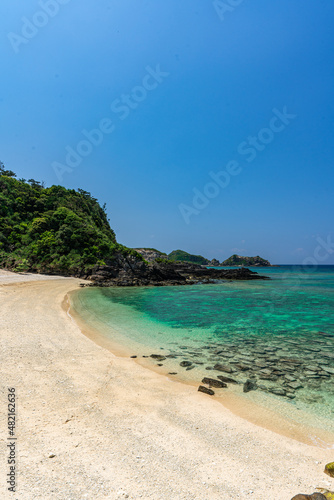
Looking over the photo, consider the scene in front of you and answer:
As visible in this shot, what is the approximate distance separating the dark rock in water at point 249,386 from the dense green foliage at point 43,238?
46476mm

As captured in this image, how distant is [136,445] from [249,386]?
4.73m

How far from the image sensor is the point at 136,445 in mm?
4441

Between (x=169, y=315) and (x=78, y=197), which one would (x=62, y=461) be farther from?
(x=78, y=197)

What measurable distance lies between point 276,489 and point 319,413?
12.5ft

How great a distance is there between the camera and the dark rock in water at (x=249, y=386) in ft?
24.9

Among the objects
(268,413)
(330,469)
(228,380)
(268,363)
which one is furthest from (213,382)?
(330,469)

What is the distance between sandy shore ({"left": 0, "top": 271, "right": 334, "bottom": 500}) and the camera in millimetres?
3467

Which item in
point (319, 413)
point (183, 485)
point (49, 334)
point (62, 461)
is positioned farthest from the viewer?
point (49, 334)

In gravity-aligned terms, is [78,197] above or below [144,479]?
above

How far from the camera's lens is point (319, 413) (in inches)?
253

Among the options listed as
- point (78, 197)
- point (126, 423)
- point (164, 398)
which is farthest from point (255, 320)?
point (78, 197)

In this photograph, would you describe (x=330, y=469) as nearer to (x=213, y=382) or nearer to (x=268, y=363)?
(x=213, y=382)

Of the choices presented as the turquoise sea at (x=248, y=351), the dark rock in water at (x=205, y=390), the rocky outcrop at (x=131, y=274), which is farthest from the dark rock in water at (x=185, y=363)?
the rocky outcrop at (x=131, y=274)

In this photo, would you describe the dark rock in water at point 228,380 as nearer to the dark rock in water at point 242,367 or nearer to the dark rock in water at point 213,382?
the dark rock in water at point 213,382
